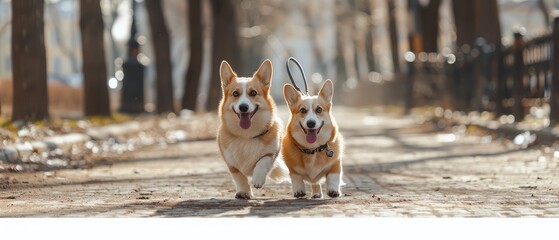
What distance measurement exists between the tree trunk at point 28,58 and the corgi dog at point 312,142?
11.0m

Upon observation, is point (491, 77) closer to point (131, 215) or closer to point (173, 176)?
point (173, 176)

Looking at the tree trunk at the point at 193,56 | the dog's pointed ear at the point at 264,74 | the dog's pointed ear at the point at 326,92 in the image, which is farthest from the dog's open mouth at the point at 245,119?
the tree trunk at the point at 193,56

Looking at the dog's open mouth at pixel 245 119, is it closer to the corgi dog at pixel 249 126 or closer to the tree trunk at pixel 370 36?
the corgi dog at pixel 249 126

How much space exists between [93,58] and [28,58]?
5.82 m

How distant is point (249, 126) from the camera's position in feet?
32.3

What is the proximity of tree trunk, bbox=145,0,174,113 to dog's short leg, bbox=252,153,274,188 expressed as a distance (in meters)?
26.3

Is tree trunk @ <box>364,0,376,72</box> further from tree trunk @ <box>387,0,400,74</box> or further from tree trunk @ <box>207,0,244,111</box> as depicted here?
tree trunk @ <box>207,0,244,111</box>

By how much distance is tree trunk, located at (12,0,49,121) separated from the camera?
20.3 m

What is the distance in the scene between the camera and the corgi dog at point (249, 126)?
9820 millimetres

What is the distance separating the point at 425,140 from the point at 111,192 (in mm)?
13079

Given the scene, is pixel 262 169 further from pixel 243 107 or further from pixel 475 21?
pixel 475 21

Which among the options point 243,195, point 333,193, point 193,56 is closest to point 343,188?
point 333,193
